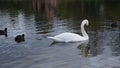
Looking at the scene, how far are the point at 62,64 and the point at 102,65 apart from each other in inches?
79.4

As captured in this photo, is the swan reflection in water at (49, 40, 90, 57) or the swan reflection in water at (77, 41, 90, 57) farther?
the swan reflection in water at (49, 40, 90, 57)

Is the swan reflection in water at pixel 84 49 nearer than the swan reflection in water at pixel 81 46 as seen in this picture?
Yes

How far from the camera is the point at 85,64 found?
57.6 feet

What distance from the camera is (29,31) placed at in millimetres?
28703

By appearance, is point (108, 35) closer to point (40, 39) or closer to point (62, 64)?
point (40, 39)

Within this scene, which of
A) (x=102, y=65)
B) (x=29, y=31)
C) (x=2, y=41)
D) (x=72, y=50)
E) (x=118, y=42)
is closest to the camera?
(x=102, y=65)

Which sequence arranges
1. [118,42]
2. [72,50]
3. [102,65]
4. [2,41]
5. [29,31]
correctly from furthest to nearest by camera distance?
[29,31]
[2,41]
[118,42]
[72,50]
[102,65]

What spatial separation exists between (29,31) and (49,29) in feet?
5.95

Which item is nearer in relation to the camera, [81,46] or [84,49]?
[84,49]

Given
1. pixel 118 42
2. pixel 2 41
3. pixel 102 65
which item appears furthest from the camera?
pixel 2 41

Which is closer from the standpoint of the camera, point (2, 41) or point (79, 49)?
point (79, 49)

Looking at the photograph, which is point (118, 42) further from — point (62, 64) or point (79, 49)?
point (62, 64)

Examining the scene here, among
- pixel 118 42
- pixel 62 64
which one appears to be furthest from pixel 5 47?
pixel 118 42

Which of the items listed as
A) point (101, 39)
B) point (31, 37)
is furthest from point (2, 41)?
point (101, 39)
